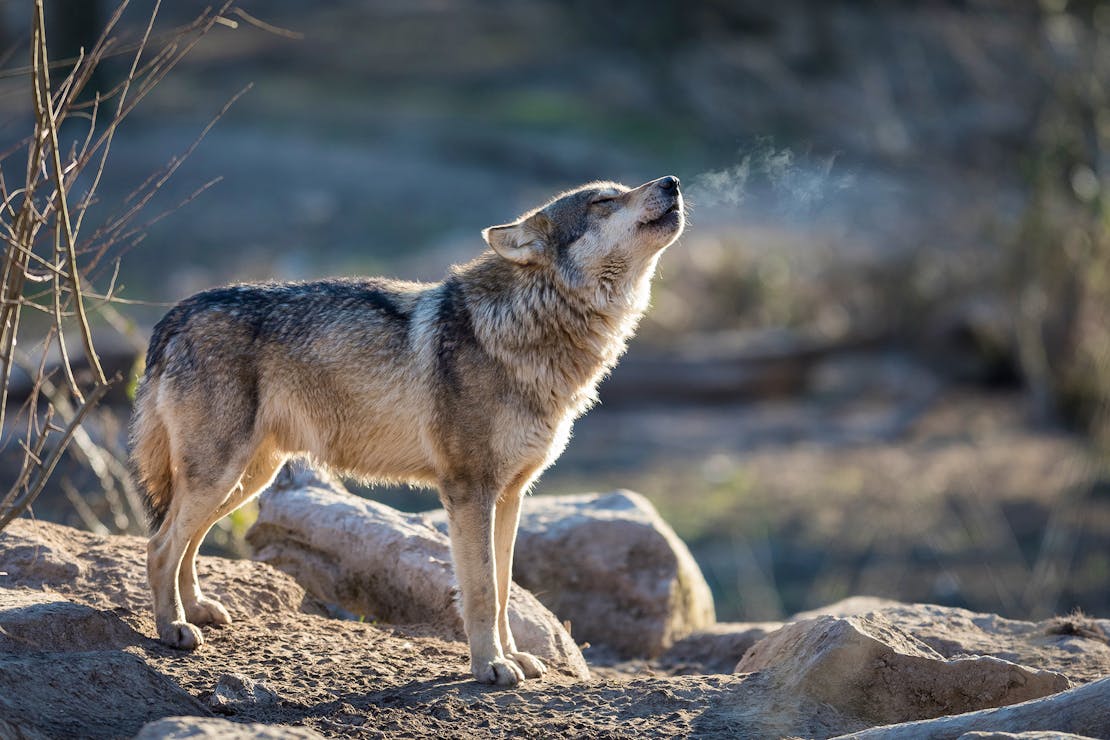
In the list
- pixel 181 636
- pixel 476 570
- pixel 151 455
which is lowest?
pixel 181 636

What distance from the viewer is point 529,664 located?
5805 millimetres

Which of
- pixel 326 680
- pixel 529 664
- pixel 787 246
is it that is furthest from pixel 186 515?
pixel 787 246

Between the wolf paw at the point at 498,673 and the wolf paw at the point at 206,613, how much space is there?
1.26 m

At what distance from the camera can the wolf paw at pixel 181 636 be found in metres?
5.64

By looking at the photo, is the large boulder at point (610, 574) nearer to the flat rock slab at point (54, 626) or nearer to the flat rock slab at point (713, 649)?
the flat rock slab at point (713, 649)

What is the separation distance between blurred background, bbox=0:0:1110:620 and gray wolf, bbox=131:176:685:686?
0.84 meters

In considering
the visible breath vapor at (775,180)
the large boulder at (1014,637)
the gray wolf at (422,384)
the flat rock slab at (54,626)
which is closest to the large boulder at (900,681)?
the large boulder at (1014,637)

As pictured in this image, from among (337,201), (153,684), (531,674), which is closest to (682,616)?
(531,674)

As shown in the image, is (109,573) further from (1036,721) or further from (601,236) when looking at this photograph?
(1036,721)

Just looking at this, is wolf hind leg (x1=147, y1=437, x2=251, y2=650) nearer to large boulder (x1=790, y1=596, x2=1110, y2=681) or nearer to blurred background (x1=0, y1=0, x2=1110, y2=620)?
blurred background (x1=0, y1=0, x2=1110, y2=620)

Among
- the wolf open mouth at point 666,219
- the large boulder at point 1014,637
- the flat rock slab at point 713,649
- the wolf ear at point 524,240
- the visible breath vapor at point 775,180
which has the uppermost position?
the visible breath vapor at point 775,180

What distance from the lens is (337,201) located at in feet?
69.4

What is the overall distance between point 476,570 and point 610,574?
231 cm

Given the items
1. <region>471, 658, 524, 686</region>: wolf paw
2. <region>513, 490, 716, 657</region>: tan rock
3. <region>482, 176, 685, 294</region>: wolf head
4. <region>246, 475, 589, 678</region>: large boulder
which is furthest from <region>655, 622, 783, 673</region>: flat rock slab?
<region>482, 176, 685, 294</region>: wolf head
